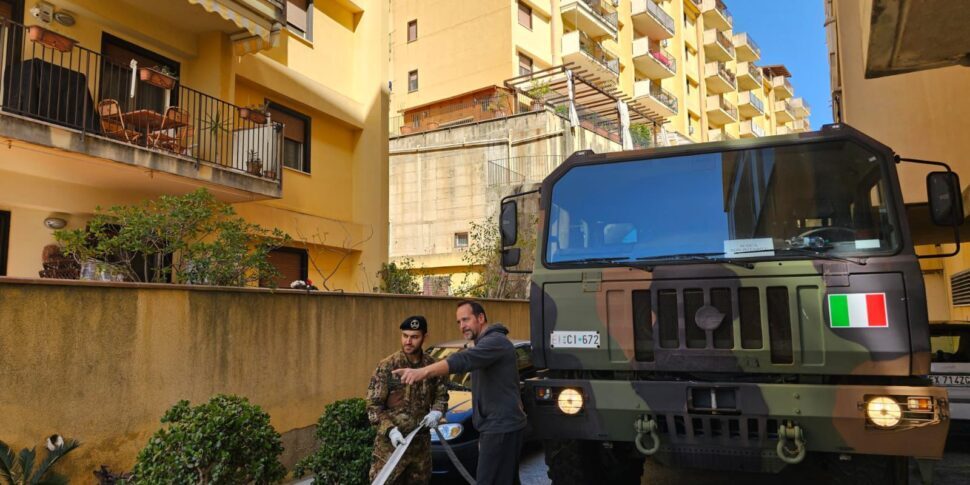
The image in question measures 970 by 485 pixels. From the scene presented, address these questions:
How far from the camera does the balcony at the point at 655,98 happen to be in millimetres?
33500

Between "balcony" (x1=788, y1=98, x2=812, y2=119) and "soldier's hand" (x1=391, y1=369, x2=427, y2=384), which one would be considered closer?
"soldier's hand" (x1=391, y1=369, x2=427, y2=384)

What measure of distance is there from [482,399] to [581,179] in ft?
6.25

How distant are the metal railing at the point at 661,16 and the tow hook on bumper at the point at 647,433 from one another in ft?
109

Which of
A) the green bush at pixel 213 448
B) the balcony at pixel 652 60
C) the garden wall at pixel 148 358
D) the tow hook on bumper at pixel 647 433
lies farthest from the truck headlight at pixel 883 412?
the balcony at pixel 652 60

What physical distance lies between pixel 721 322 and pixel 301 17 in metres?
11.3

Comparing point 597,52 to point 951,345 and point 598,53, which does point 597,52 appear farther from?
point 951,345

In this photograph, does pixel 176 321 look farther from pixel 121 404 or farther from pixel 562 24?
pixel 562 24

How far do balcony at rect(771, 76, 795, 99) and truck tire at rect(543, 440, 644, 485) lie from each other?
5745 centimetres

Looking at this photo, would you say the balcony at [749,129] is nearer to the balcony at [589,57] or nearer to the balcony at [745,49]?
the balcony at [745,49]

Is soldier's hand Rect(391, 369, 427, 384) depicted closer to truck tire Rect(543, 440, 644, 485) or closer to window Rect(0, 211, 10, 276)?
truck tire Rect(543, 440, 644, 485)

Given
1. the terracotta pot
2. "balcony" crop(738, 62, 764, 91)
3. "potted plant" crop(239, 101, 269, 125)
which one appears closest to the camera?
the terracotta pot

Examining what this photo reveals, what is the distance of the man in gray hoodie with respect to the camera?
14.3ft

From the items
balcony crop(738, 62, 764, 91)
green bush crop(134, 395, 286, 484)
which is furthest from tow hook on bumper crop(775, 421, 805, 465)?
balcony crop(738, 62, 764, 91)

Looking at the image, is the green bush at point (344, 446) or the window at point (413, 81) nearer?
the green bush at point (344, 446)
